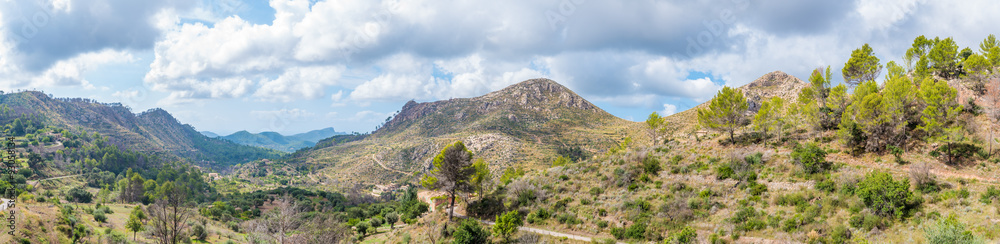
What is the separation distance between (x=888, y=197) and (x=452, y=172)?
29.4 metres

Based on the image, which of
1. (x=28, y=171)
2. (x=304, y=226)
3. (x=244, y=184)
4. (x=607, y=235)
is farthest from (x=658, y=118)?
(x=244, y=184)

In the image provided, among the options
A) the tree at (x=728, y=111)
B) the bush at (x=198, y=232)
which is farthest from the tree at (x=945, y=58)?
the bush at (x=198, y=232)

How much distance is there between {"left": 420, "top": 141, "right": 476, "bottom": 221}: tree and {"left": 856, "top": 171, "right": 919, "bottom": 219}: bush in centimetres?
2751

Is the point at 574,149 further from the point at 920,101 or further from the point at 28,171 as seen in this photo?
the point at 28,171

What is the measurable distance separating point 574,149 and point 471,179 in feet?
232

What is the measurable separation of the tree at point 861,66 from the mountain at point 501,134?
41.0 metres

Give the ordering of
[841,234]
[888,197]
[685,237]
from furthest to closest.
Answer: [685,237], [888,197], [841,234]

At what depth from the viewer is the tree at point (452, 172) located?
3591 cm

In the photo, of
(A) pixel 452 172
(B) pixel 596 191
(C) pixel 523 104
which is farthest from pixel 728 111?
(C) pixel 523 104

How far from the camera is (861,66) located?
1667 inches

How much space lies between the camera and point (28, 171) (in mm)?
88750

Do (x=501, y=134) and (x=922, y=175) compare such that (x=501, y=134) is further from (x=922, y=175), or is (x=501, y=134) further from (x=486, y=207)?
(x=922, y=175)

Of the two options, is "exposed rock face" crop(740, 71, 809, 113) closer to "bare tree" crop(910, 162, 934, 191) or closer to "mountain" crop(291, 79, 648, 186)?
"mountain" crop(291, 79, 648, 186)

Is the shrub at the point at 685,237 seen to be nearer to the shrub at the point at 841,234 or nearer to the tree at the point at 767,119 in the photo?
the shrub at the point at 841,234
